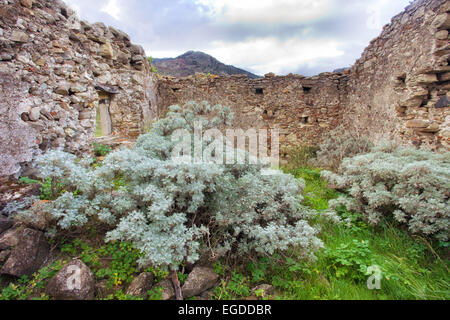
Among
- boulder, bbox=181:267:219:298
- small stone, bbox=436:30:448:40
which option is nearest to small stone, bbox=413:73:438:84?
small stone, bbox=436:30:448:40

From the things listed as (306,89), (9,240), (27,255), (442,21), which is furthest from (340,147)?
(9,240)

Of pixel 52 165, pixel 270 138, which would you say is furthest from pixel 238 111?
pixel 52 165

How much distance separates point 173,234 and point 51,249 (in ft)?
4.15

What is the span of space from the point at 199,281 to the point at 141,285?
482mm

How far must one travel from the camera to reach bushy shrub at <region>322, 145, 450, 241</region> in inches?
95.0

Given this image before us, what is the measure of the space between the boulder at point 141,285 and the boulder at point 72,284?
302 millimetres

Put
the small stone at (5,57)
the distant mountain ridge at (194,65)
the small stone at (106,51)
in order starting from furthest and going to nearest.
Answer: the distant mountain ridge at (194,65)
the small stone at (106,51)
the small stone at (5,57)

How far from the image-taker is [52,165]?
200 cm

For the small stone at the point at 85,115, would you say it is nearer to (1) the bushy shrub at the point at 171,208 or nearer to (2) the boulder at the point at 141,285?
(1) the bushy shrub at the point at 171,208

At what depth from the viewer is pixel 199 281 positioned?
187cm

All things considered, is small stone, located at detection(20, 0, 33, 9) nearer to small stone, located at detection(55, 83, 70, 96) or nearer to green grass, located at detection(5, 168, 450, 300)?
small stone, located at detection(55, 83, 70, 96)

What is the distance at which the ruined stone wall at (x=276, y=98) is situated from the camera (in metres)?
7.07

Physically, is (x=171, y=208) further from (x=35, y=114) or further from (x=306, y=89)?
(x=306, y=89)
